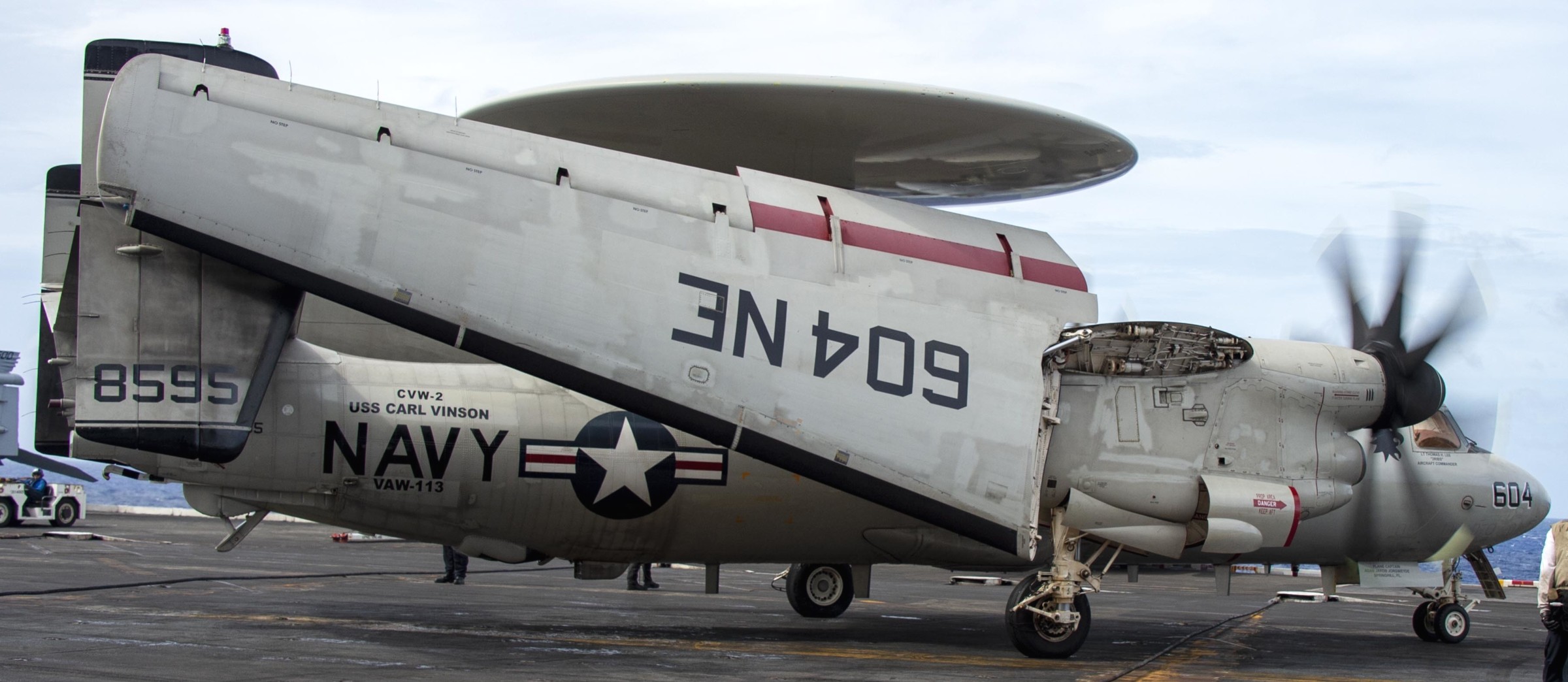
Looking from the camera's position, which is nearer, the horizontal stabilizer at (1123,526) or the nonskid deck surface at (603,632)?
the nonskid deck surface at (603,632)

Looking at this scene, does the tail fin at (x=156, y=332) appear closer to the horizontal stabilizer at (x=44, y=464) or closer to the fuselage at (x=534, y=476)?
the fuselage at (x=534, y=476)

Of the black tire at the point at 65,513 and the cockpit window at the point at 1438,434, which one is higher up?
the cockpit window at the point at 1438,434

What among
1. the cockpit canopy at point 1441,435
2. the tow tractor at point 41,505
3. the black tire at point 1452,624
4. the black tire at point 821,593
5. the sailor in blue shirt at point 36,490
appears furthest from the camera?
the sailor in blue shirt at point 36,490

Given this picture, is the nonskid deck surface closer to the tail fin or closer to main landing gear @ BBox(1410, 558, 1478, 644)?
main landing gear @ BBox(1410, 558, 1478, 644)

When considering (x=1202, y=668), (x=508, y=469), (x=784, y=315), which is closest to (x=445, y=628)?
(x=508, y=469)

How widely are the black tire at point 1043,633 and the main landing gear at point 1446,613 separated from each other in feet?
24.2

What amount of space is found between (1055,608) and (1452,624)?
8050 mm

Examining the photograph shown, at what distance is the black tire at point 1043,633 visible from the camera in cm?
1472

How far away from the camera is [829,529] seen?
1633cm

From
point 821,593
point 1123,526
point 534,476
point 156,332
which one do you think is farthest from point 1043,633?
point 156,332

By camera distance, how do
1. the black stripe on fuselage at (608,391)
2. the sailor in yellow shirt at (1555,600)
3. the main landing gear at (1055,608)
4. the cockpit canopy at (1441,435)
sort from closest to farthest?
the sailor in yellow shirt at (1555,600) < the black stripe on fuselage at (608,391) < the main landing gear at (1055,608) < the cockpit canopy at (1441,435)

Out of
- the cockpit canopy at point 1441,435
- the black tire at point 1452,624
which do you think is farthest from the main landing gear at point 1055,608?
the black tire at point 1452,624

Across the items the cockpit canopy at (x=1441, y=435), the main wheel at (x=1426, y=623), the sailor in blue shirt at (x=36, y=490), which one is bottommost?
the sailor in blue shirt at (x=36, y=490)

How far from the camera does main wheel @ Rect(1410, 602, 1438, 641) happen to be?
18734 mm
